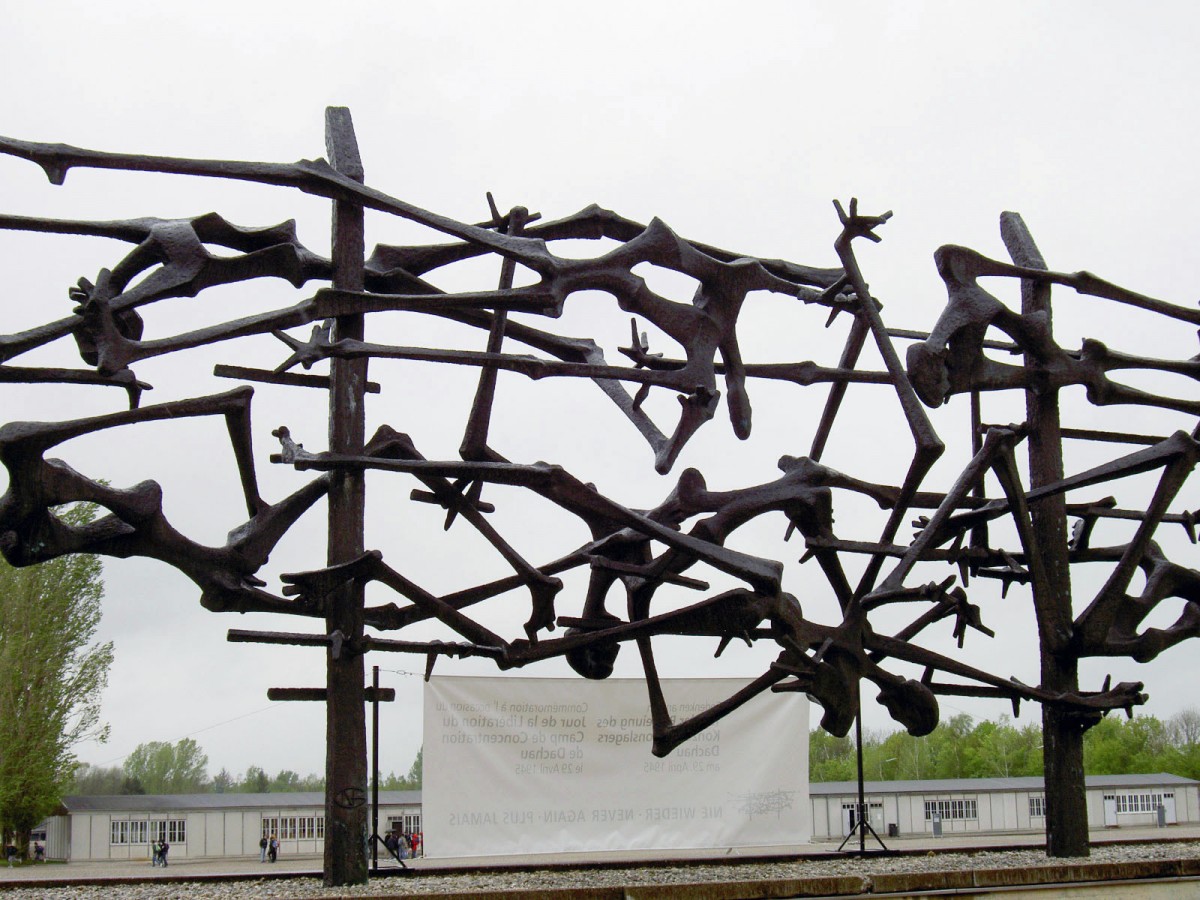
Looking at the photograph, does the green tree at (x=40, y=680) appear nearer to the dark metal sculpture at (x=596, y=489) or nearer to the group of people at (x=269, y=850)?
the group of people at (x=269, y=850)

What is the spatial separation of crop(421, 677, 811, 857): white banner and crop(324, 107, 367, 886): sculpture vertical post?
5.91 feet

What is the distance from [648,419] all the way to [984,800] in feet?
75.9

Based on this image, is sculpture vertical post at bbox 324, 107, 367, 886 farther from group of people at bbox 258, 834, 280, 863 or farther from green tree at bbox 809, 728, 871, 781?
green tree at bbox 809, 728, 871, 781

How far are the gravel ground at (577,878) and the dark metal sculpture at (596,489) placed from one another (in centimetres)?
46

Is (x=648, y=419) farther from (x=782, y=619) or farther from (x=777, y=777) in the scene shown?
(x=777, y=777)

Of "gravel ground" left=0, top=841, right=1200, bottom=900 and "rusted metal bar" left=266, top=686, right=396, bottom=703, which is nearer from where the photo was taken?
"gravel ground" left=0, top=841, right=1200, bottom=900

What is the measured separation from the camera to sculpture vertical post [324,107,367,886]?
8375 millimetres

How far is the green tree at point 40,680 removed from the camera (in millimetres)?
28234

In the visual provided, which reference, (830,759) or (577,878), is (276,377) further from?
(830,759)

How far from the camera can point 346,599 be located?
854 centimetres

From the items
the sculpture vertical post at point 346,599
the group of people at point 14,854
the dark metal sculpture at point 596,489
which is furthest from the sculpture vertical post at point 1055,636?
the group of people at point 14,854

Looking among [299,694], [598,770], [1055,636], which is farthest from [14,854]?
[1055,636]

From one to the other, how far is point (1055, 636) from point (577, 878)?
13.4ft

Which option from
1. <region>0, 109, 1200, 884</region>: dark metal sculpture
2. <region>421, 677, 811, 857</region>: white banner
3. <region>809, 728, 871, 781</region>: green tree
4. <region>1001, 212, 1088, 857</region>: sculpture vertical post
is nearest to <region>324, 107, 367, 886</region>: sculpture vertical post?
<region>0, 109, 1200, 884</region>: dark metal sculpture
